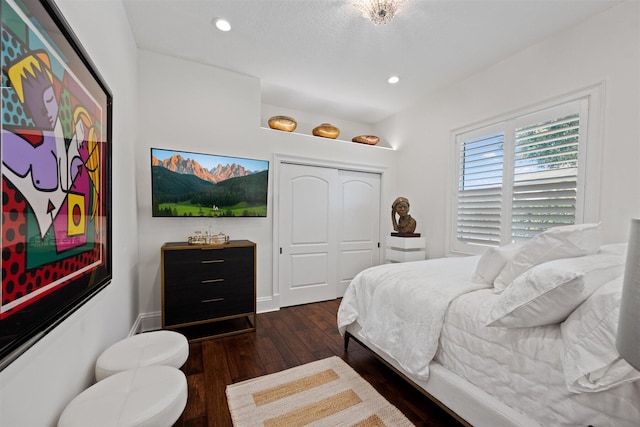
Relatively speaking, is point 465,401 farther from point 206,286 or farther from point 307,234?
point 307,234

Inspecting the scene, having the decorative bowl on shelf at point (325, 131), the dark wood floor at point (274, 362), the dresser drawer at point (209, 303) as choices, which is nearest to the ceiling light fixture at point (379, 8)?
the decorative bowl on shelf at point (325, 131)

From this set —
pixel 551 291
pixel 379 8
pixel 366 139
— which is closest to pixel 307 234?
pixel 366 139

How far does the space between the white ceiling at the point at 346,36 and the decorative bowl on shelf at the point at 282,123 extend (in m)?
0.41

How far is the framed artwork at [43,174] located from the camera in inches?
27.1

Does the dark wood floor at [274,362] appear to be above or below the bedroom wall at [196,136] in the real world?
below

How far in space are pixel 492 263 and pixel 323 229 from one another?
92.4 inches

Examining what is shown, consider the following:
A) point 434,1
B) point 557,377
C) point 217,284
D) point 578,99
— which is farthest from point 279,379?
point 578,99

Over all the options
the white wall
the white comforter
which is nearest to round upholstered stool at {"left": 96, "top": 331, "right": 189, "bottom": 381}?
the white wall

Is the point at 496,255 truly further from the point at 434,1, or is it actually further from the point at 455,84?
the point at 455,84

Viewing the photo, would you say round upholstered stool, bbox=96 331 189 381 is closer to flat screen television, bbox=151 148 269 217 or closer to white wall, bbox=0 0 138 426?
white wall, bbox=0 0 138 426

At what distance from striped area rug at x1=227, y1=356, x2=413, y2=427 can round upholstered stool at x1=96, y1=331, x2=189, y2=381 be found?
54cm

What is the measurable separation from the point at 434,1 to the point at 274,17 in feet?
4.18

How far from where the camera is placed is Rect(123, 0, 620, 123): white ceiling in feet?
6.82

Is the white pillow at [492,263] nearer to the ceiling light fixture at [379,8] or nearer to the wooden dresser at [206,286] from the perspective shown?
the ceiling light fixture at [379,8]
